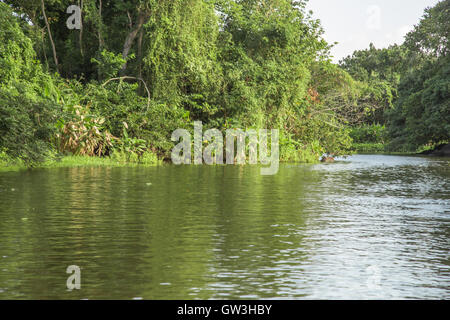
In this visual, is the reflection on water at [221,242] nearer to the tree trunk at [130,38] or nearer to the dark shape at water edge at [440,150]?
the tree trunk at [130,38]

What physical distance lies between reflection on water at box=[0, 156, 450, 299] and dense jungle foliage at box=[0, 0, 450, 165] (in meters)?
9.54

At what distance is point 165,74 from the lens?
29938 mm

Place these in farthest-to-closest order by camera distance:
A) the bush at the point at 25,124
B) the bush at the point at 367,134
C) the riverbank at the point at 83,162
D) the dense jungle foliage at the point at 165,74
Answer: the bush at the point at 367,134
the dense jungle foliage at the point at 165,74
the riverbank at the point at 83,162
the bush at the point at 25,124

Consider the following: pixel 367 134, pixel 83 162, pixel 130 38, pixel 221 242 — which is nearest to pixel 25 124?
pixel 83 162

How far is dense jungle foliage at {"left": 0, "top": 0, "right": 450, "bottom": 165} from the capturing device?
26.9 metres

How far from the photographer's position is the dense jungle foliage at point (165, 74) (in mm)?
26938

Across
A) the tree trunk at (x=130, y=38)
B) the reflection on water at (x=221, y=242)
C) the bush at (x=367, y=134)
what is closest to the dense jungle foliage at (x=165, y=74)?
the tree trunk at (x=130, y=38)

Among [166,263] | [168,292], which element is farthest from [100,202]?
[168,292]

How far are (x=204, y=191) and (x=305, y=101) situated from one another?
21.3m

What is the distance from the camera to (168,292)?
6.14m

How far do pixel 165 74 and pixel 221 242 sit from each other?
21821 mm

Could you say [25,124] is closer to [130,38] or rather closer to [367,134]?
[130,38]

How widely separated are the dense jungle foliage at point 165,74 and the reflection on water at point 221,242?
954cm
